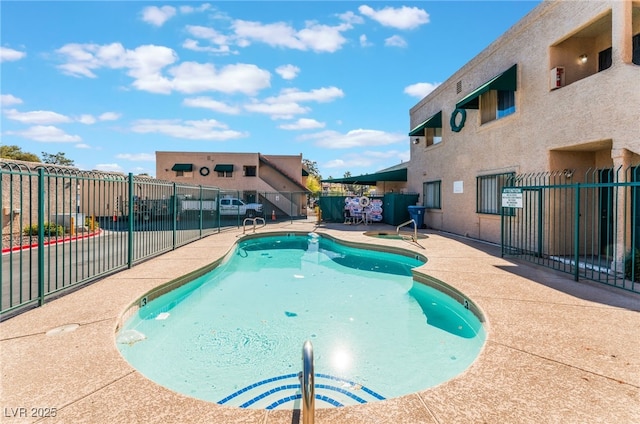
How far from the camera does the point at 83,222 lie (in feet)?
27.7

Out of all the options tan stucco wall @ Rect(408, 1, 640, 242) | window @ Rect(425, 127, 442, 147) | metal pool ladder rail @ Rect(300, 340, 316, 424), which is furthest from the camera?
window @ Rect(425, 127, 442, 147)

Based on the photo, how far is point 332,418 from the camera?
2.38 m

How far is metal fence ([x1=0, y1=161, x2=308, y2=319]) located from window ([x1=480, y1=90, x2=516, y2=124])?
10383 mm

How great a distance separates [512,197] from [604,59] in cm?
432

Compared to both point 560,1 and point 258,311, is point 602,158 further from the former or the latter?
point 258,311

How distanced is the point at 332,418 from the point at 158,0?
8984 millimetres

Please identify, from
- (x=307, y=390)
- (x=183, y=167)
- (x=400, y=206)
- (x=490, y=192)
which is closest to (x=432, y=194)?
(x=400, y=206)

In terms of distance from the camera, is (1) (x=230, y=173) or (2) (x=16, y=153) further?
(2) (x=16, y=153)

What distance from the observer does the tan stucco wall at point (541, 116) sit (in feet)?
21.6

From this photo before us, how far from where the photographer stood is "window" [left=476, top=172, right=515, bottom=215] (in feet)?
35.0

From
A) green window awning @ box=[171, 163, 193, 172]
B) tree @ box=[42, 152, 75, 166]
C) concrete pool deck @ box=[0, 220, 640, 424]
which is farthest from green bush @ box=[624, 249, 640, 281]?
tree @ box=[42, 152, 75, 166]

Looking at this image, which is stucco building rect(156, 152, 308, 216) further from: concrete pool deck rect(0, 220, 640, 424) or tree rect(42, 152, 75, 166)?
tree rect(42, 152, 75, 166)

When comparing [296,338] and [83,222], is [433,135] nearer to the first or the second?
[296,338]

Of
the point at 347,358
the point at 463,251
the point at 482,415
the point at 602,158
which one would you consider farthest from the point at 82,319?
the point at 602,158
